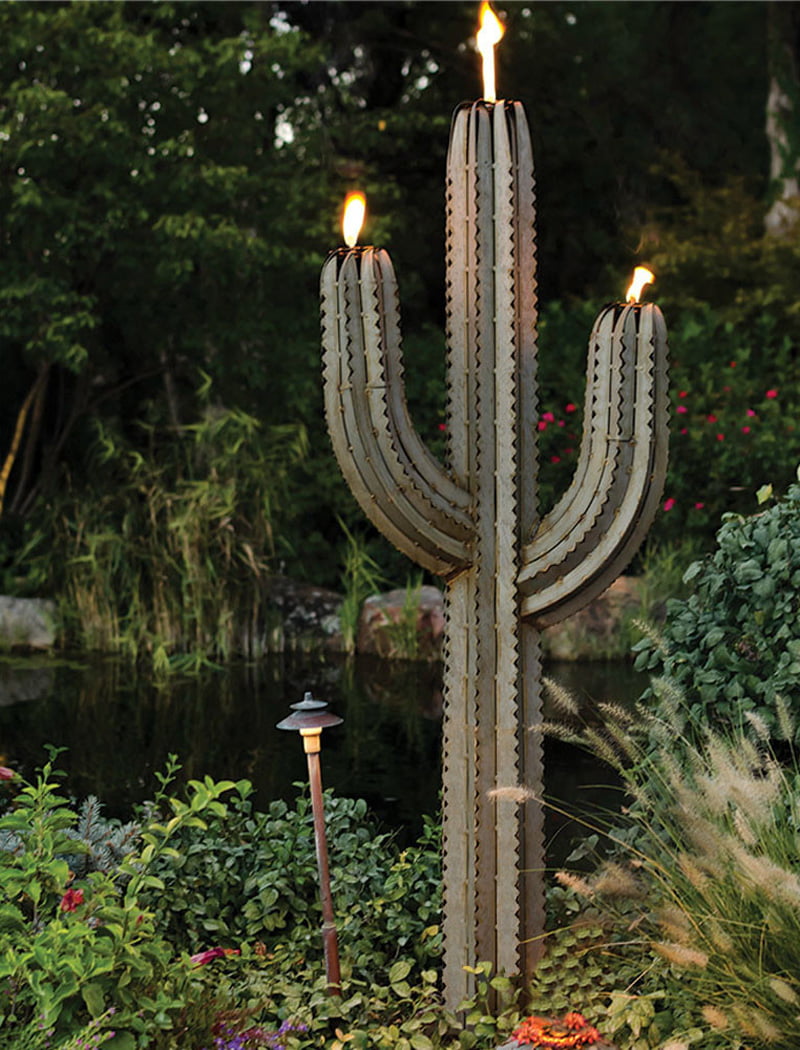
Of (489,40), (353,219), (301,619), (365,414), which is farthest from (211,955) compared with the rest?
(301,619)

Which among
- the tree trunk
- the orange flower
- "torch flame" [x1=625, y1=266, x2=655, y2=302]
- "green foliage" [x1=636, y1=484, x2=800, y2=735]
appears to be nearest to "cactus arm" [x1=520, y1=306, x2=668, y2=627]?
"torch flame" [x1=625, y1=266, x2=655, y2=302]

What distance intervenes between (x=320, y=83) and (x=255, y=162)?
3.67 m

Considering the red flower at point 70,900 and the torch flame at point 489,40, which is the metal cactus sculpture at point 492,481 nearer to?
the torch flame at point 489,40

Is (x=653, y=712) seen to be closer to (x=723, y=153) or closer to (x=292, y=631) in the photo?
(x=292, y=631)

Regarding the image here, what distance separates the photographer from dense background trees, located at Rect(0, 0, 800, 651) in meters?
9.02

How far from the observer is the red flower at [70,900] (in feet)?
8.77

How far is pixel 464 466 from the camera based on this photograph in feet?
10.0

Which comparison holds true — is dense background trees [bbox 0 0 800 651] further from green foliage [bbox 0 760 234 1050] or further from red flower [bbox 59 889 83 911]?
red flower [bbox 59 889 83 911]

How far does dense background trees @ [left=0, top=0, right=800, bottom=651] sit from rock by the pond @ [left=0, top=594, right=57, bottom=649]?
0.33 metres

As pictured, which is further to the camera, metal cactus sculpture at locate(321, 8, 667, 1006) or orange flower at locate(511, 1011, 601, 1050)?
metal cactus sculpture at locate(321, 8, 667, 1006)

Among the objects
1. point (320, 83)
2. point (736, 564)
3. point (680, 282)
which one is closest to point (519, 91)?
point (320, 83)

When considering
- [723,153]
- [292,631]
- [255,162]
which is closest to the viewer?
[292,631]

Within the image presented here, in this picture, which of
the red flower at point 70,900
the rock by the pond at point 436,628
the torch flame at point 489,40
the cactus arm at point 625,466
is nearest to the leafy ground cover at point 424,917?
the red flower at point 70,900

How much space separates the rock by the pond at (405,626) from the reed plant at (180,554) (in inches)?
30.3
